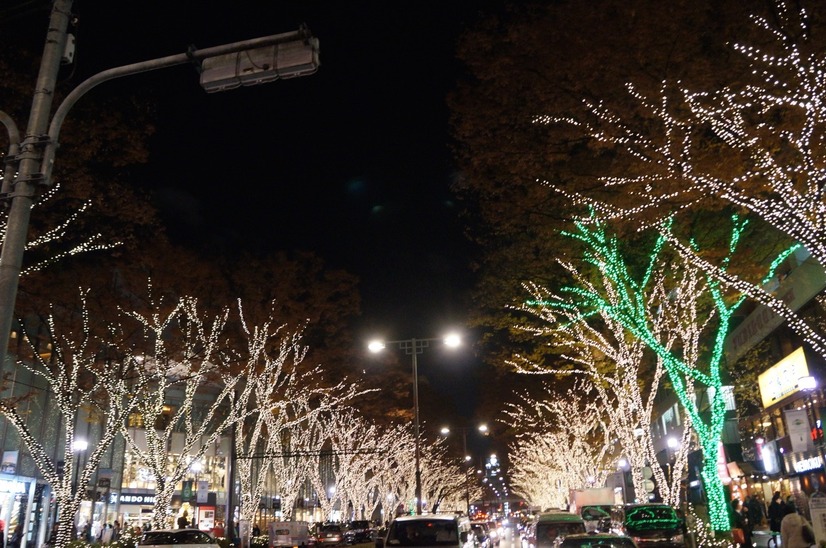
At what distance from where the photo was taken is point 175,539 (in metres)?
18.0

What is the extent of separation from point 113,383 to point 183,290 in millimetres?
3911

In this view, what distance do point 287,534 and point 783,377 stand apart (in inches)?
814

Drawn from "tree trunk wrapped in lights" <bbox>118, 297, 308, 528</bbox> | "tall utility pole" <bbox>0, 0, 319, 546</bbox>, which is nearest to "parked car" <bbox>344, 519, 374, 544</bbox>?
"tree trunk wrapped in lights" <bbox>118, 297, 308, 528</bbox>

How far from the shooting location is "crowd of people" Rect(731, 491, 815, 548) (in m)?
11.8

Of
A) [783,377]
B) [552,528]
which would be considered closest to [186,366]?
[552,528]

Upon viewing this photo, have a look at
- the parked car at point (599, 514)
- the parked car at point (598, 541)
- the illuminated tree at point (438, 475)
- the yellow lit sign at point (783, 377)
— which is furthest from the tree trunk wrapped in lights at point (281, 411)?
the illuminated tree at point (438, 475)

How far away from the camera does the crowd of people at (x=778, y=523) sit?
11.8 meters

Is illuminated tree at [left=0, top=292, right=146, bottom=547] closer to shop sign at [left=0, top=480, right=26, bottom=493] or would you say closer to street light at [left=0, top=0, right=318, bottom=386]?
shop sign at [left=0, top=480, right=26, bottom=493]

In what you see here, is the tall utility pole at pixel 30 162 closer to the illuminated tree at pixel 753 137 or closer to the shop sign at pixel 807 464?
the illuminated tree at pixel 753 137

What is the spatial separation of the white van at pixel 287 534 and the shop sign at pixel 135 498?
14.9 meters

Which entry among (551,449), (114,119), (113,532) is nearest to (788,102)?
(114,119)

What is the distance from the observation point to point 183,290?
2369cm

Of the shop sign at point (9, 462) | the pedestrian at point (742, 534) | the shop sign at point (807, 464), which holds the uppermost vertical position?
the shop sign at point (9, 462)

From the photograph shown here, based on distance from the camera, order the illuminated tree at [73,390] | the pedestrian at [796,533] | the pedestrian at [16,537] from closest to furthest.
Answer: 1. the pedestrian at [796,533]
2. the illuminated tree at [73,390]
3. the pedestrian at [16,537]
